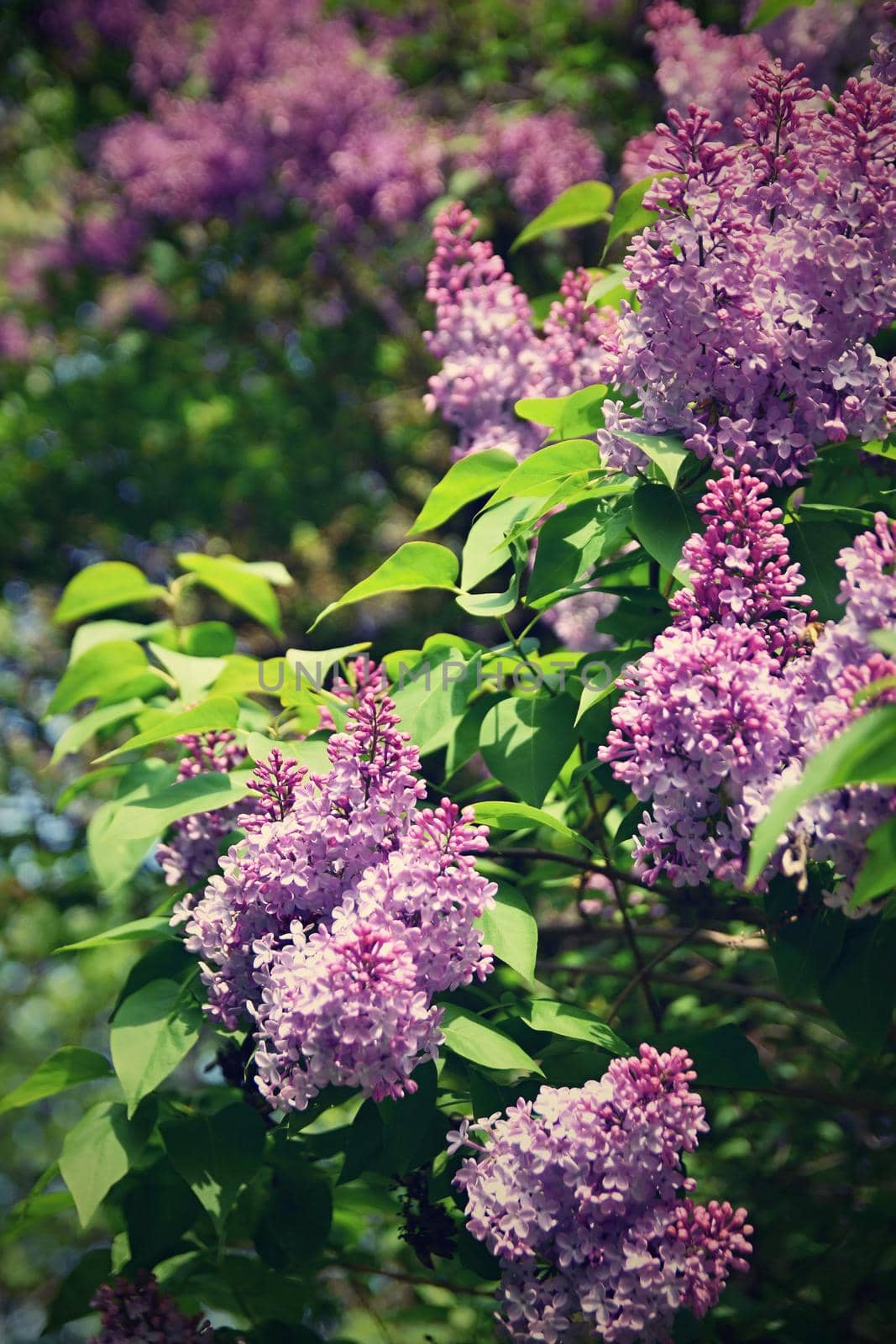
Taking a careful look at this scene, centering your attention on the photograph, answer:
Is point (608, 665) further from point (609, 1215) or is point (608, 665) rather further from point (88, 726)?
point (88, 726)

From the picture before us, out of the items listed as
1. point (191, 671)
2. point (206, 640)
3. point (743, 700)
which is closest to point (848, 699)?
point (743, 700)

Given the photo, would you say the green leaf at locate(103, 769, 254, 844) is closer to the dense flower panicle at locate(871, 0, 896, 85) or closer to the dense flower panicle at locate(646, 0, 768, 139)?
the dense flower panicle at locate(871, 0, 896, 85)

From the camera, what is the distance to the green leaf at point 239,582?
72.1 inches

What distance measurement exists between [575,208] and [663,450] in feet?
2.68

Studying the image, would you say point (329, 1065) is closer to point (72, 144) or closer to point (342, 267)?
point (342, 267)

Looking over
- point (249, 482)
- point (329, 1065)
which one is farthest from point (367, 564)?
point (329, 1065)

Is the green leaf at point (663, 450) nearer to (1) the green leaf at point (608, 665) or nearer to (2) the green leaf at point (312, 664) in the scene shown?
(1) the green leaf at point (608, 665)

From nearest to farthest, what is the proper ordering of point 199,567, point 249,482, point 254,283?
point 199,567
point 249,482
point 254,283

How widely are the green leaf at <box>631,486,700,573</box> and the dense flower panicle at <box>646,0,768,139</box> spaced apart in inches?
55.0

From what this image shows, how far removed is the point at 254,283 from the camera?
4.09 meters

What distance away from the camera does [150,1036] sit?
1.19 metres

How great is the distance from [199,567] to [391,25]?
10.0 feet

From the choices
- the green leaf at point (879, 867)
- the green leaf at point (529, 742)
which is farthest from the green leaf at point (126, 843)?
the green leaf at point (879, 867)

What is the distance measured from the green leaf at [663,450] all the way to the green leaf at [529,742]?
32cm
